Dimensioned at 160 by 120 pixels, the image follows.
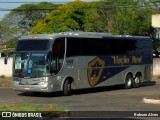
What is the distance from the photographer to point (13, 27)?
82.0 m

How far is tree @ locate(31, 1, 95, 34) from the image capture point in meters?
51.9

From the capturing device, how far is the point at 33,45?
923 inches

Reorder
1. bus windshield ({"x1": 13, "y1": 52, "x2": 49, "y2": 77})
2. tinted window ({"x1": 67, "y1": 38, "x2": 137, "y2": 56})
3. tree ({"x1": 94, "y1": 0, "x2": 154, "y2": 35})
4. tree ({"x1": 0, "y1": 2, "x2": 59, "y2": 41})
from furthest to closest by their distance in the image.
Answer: tree ({"x1": 0, "y1": 2, "x2": 59, "y2": 41}), tree ({"x1": 94, "y1": 0, "x2": 154, "y2": 35}), tinted window ({"x1": 67, "y1": 38, "x2": 137, "y2": 56}), bus windshield ({"x1": 13, "y1": 52, "x2": 49, "y2": 77})

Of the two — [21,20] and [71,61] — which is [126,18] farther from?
[21,20]

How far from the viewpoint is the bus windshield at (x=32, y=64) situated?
2291 cm

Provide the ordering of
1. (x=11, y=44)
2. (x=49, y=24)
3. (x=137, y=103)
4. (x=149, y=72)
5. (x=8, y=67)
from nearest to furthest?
1. (x=137, y=103)
2. (x=149, y=72)
3. (x=8, y=67)
4. (x=49, y=24)
5. (x=11, y=44)

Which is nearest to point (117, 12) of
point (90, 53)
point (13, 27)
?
point (90, 53)

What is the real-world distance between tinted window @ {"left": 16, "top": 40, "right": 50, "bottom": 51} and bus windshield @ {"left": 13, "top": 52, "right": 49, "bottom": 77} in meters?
0.26

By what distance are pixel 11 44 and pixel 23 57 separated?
54.6m

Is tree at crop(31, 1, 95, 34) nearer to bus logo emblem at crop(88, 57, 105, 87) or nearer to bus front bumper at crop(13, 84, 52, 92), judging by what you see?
bus logo emblem at crop(88, 57, 105, 87)

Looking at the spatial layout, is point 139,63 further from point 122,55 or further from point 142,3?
point 142,3

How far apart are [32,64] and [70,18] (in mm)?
29778

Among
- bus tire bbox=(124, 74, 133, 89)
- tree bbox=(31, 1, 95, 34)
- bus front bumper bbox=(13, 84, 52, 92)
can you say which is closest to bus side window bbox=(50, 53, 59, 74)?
bus front bumper bbox=(13, 84, 52, 92)

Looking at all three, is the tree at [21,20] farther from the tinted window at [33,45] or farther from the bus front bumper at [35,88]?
the bus front bumper at [35,88]
